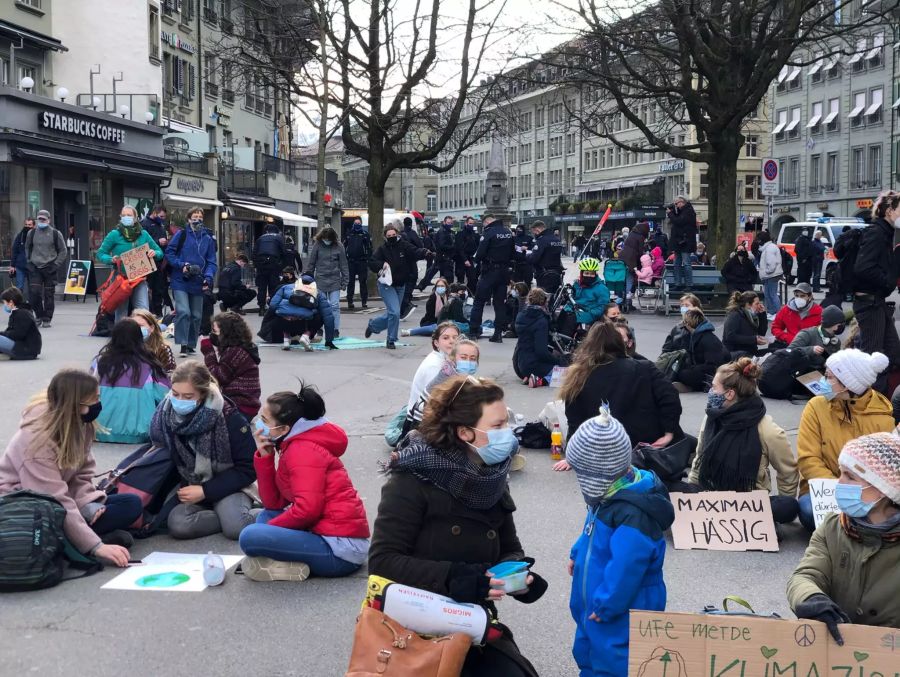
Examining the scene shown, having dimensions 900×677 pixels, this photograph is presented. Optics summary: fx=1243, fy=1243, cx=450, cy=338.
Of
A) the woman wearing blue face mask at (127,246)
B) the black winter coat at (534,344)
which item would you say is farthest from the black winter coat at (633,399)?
the woman wearing blue face mask at (127,246)

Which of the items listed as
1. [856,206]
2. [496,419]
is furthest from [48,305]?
[856,206]

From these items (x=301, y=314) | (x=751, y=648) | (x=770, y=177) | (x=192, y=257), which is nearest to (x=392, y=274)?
(x=301, y=314)

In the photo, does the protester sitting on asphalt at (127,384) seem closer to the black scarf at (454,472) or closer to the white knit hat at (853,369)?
the white knit hat at (853,369)

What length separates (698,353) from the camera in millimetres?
13875

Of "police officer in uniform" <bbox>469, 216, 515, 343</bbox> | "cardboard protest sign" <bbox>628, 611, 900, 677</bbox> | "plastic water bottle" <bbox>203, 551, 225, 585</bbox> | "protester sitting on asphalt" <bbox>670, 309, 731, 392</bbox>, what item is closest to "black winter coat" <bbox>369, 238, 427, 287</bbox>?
"police officer in uniform" <bbox>469, 216, 515, 343</bbox>

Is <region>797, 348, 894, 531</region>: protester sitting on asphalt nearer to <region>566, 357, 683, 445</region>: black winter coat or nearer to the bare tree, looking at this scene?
<region>566, 357, 683, 445</region>: black winter coat

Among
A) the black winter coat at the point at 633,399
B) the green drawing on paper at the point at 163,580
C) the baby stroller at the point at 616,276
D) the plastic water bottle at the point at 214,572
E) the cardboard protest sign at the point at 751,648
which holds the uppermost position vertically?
the baby stroller at the point at 616,276

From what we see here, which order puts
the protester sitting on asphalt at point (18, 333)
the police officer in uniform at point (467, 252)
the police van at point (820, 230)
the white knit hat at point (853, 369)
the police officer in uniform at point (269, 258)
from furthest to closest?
the police van at point (820, 230)
the police officer in uniform at point (467, 252)
the police officer in uniform at point (269, 258)
the protester sitting on asphalt at point (18, 333)
the white knit hat at point (853, 369)

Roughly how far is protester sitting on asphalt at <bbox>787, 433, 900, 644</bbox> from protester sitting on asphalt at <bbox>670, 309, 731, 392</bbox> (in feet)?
31.2

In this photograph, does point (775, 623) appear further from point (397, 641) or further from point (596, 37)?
point (596, 37)

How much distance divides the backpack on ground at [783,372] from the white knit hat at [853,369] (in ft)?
20.0

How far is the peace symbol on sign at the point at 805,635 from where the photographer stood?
12.3 ft

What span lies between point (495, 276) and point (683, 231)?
6917 millimetres

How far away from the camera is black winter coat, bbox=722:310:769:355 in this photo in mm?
14891
